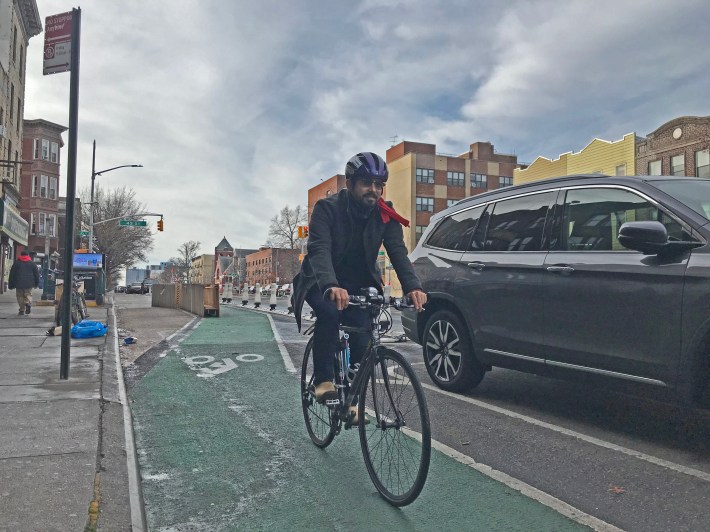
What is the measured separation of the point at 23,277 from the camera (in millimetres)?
15664

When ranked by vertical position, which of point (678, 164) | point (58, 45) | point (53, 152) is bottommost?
point (58, 45)

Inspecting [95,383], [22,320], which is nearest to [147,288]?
[22,320]

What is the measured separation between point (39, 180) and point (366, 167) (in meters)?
52.4

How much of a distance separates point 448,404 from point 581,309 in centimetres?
165

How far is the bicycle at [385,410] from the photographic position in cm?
301

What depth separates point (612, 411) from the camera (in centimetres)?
512

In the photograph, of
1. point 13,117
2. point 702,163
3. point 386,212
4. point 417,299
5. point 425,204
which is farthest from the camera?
point 425,204

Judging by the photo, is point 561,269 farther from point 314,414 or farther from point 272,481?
point 272,481

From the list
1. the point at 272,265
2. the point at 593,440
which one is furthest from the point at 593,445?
the point at 272,265

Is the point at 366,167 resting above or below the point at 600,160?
below

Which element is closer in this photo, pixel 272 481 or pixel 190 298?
pixel 272 481

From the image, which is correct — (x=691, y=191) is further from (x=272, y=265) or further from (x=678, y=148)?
(x=272, y=265)

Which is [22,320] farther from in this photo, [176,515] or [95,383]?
[176,515]

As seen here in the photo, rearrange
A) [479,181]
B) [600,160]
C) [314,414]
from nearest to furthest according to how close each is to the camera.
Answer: [314,414], [600,160], [479,181]
